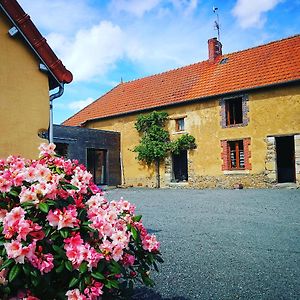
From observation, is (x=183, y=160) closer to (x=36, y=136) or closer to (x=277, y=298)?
(x=36, y=136)

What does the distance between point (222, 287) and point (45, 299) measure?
219 centimetres

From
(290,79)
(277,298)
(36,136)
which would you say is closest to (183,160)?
(290,79)

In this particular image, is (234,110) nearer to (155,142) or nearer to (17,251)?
(155,142)

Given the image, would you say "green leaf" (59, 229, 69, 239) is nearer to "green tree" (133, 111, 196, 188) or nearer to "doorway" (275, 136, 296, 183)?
"green tree" (133, 111, 196, 188)

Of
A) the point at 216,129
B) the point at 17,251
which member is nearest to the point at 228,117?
the point at 216,129

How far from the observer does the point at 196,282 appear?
11.9ft

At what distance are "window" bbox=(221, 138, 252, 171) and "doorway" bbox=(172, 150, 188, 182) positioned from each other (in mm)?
2975

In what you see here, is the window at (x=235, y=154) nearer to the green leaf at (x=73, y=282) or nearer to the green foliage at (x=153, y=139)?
the green foliage at (x=153, y=139)

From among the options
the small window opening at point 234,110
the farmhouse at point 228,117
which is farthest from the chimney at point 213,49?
the small window opening at point 234,110

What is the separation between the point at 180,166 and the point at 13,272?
18.3 metres

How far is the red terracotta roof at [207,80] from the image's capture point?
16.9m

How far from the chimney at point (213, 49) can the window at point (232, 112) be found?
15.6 ft

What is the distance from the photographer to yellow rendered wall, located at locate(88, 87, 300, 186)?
15641 mm

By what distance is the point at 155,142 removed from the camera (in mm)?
19359
